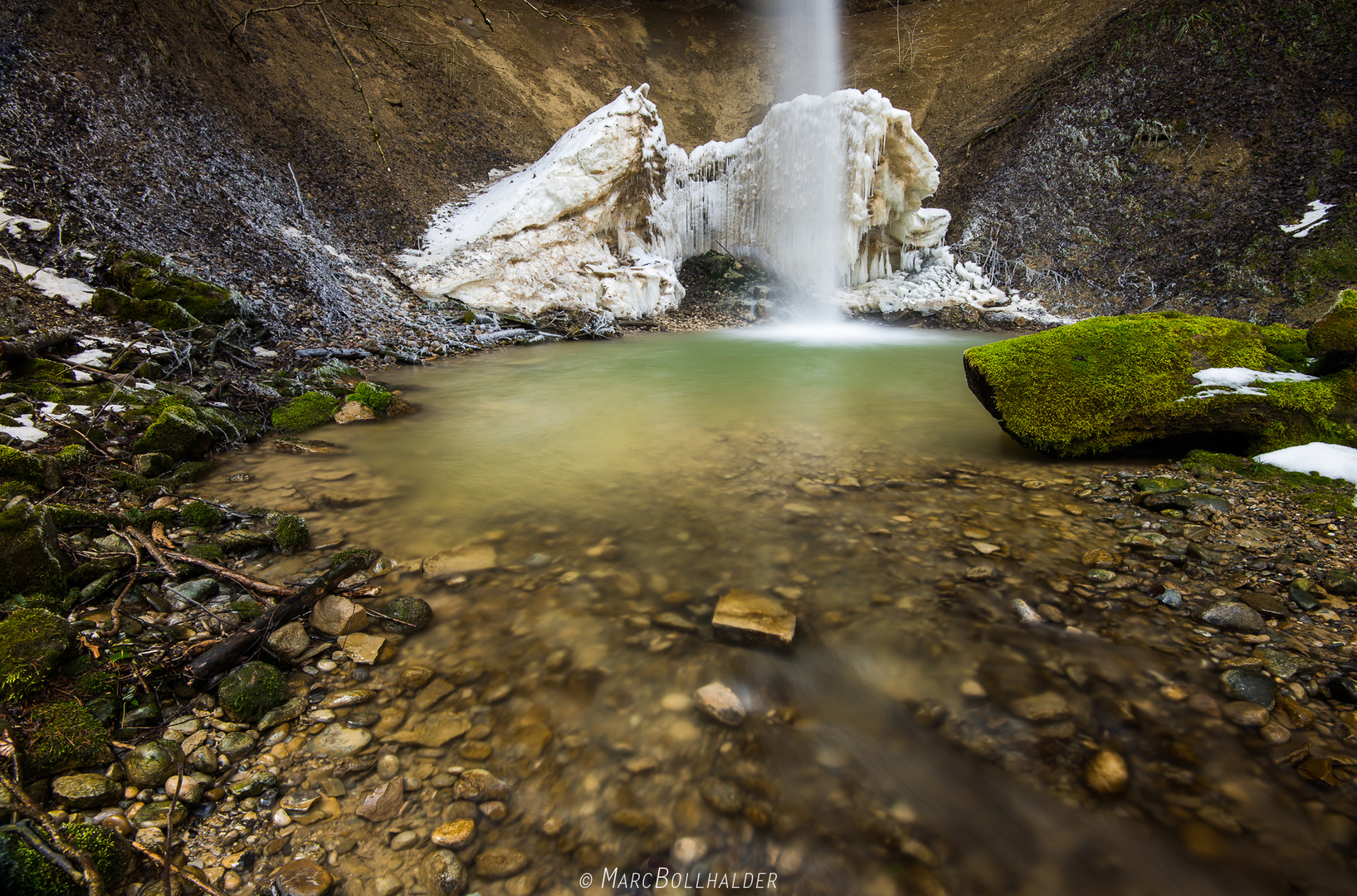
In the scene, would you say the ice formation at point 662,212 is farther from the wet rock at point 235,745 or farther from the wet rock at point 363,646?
the wet rock at point 235,745

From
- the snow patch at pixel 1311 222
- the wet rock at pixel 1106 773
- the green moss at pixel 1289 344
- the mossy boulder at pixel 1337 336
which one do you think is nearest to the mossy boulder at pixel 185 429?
the wet rock at pixel 1106 773

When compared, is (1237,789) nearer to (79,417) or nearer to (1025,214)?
(79,417)

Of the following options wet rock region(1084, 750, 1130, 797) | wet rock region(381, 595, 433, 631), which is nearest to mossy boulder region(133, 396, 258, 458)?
wet rock region(381, 595, 433, 631)

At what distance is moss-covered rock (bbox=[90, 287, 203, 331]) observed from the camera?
→ 18.3 feet

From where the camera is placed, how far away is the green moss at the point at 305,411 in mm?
4758

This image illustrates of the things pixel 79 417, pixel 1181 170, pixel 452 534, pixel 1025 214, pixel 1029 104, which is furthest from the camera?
pixel 1029 104

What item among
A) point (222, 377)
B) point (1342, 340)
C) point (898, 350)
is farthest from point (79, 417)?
point (898, 350)

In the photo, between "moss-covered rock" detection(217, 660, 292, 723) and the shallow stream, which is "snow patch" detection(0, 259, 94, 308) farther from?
"moss-covered rock" detection(217, 660, 292, 723)

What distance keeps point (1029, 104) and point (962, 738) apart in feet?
79.1

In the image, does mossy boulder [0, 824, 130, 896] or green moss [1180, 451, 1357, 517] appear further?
green moss [1180, 451, 1357, 517]

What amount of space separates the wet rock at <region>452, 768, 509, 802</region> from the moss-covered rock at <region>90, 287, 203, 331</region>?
667 centimetres

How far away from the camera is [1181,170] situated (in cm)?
1466

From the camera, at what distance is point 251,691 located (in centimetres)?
178

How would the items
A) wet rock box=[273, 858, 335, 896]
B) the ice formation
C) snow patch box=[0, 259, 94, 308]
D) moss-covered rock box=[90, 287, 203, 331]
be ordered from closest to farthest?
wet rock box=[273, 858, 335, 896] → snow patch box=[0, 259, 94, 308] → moss-covered rock box=[90, 287, 203, 331] → the ice formation
